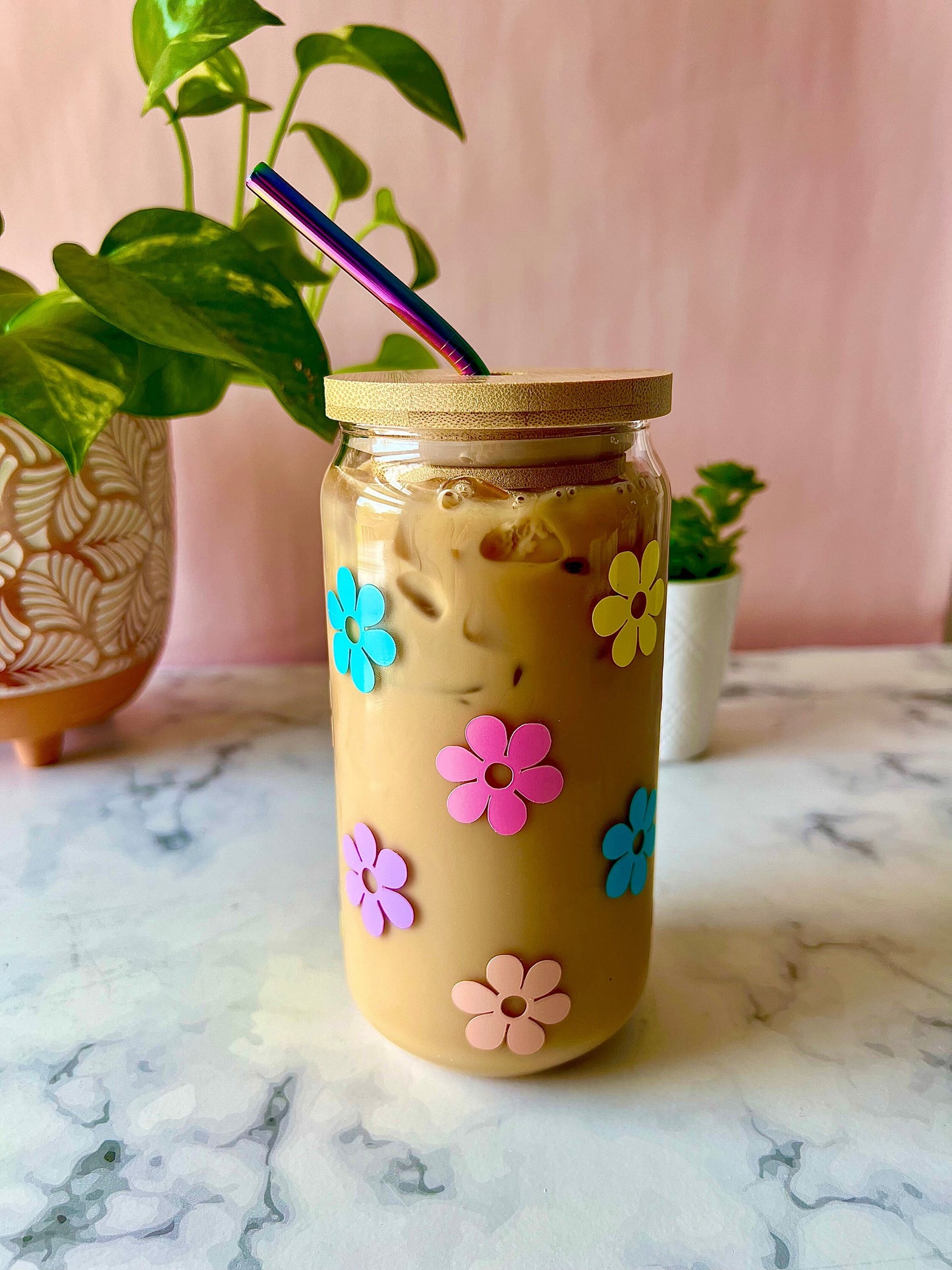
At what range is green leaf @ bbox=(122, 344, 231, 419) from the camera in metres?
0.56

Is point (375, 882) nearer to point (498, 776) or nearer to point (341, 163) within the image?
point (498, 776)

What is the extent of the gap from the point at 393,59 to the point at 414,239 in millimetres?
120

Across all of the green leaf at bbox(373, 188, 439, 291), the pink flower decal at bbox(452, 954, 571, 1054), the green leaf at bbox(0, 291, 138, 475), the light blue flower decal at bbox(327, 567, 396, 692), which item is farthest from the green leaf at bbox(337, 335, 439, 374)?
the pink flower decal at bbox(452, 954, 571, 1054)

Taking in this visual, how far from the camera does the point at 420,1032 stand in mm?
412

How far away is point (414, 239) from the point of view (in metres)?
0.71

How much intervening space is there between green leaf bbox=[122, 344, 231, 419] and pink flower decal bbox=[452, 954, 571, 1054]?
38 centimetres

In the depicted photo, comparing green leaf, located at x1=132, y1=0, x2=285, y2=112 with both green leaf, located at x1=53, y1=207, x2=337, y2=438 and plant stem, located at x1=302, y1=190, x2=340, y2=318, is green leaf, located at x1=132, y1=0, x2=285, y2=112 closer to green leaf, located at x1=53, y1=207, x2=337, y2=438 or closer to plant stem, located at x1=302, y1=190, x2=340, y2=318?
green leaf, located at x1=53, y1=207, x2=337, y2=438

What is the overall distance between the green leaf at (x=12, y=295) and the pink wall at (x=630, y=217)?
263 millimetres

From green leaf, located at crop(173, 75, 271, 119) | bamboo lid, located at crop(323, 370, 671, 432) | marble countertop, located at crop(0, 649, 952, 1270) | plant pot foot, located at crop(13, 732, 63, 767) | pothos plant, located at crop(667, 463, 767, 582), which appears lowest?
marble countertop, located at crop(0, 649, 952, 1270)

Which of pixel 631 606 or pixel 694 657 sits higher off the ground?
pixel 631 606

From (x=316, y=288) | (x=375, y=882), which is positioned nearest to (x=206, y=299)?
(x=375, y=882)

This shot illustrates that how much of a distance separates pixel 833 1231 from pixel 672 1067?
0.30 feet

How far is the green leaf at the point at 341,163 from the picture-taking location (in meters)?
0.69

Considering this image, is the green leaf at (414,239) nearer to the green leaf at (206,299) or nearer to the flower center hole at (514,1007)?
the green leaf at (206,299)
